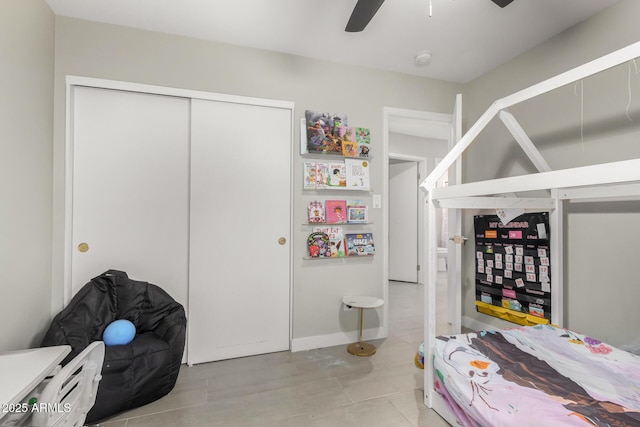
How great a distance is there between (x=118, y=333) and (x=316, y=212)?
1609mm

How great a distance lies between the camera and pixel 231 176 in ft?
7.89

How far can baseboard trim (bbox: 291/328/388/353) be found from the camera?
2.55 metres

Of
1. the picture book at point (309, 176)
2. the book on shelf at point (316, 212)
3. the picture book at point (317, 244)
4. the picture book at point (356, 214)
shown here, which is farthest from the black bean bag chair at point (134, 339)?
the picture book at point (356, 214)

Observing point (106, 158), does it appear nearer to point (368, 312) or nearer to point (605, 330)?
point (368, 312)

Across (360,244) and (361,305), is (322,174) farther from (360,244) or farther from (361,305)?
(361,305)

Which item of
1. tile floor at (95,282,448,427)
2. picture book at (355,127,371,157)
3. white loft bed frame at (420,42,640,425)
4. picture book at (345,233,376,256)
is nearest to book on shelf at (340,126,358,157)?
picture book at (355,127,371,157)

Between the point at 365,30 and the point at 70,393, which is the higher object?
the point at 365,30

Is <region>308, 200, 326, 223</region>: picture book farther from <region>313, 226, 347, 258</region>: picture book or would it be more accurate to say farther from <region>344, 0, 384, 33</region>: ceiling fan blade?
<region>344, 0, 384, 33</region>: ceiling fan blade

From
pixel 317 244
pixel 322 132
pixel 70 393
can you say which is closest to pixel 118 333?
pixel 70 393

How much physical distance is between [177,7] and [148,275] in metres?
1.88

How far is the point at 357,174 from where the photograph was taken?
8.87 ft

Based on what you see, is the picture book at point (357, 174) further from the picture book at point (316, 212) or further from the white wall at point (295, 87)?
the picture book at point (316, 212)

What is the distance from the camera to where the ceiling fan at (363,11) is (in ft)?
4.89

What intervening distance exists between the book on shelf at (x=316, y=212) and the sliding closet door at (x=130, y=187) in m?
1.00
